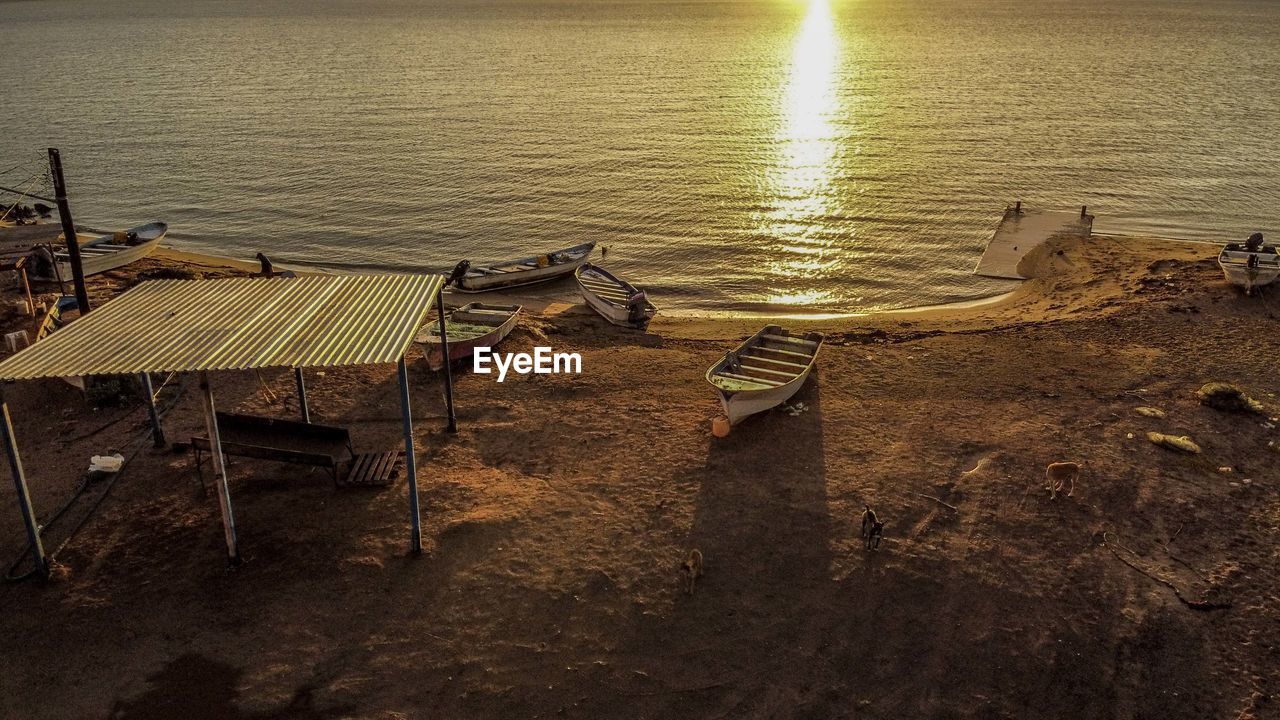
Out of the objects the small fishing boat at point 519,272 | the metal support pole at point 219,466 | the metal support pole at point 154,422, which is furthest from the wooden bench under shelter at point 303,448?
the small fishing boat at point 519,272

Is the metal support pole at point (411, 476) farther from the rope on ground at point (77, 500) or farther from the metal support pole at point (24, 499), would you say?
the rope on ground at point (77, 500)

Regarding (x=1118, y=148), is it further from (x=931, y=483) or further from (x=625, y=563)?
(x=625, y=563)

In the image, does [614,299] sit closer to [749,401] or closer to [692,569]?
[749,401]

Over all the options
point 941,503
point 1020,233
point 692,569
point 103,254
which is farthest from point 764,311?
point 103,254

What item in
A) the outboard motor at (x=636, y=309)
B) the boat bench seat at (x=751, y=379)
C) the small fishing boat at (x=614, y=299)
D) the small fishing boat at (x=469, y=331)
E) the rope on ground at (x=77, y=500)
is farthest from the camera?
the small fishing boat at (x=614, y=299)

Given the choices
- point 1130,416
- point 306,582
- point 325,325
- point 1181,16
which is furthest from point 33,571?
point 1181,16

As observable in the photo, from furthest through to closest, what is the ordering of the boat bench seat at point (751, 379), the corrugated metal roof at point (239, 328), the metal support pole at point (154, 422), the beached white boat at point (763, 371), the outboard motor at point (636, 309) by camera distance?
the outboard motor at point (636, 309), the boat bench seat at point (751, 379), the beached white boat at point (763, 371), the metal support pole at point (154, 422), the corrugated metal roof at point (239, 328)

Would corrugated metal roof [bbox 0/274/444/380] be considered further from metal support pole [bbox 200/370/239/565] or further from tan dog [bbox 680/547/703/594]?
tan dog [bbox 680/547/703/594]
